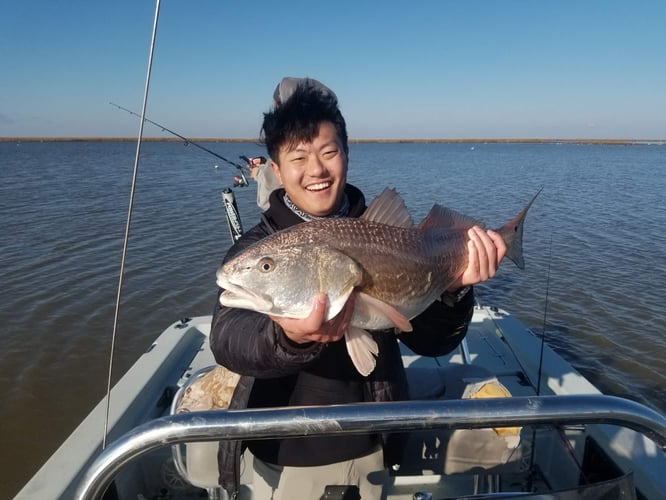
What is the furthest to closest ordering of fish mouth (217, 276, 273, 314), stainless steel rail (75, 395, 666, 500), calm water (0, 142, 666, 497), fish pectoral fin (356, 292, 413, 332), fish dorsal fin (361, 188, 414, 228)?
calm water (0, 142, 666, 497), fish dorsal fin (361, 188, 414, 228), fish pectoral fin (356, 292, 413, 332), fish mouth (217, 276, 273, 314), stainless steel rail (75, 395, 666, 500)

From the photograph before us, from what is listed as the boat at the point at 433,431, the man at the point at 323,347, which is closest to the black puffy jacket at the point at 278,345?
the man at the point at 323,347

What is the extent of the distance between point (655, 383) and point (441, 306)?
653cm

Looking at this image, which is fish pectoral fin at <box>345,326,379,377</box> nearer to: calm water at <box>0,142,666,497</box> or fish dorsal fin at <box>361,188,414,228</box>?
fish dorsal fin at <box>361,188,414,228</box>

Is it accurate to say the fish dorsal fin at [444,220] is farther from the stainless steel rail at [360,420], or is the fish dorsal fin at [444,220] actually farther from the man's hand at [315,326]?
the stainless steel rail at [360,420]

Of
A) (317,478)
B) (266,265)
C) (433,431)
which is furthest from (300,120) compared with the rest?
(433,431)

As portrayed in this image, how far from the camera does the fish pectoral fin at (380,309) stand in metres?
2.11

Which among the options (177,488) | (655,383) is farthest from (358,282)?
(655,383)

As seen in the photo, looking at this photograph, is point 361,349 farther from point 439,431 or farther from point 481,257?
point 439,431


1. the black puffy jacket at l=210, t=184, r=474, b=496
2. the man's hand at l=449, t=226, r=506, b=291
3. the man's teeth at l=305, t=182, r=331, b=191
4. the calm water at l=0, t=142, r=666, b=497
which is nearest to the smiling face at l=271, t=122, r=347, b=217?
the man's teeth at l=305, t=182, r=331, b=191

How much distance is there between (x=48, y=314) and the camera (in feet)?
28.8

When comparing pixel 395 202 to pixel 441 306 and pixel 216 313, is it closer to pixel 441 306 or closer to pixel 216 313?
pixel 441 306

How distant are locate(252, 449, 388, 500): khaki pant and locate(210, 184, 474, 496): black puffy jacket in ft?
0.43

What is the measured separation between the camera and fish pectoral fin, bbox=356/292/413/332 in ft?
6.91

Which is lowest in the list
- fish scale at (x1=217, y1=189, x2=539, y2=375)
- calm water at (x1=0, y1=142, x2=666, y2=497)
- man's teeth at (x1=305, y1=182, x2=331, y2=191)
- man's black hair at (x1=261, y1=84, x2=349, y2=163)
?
calm water at (x1=0, y1=142, x2=666, y2=497)
